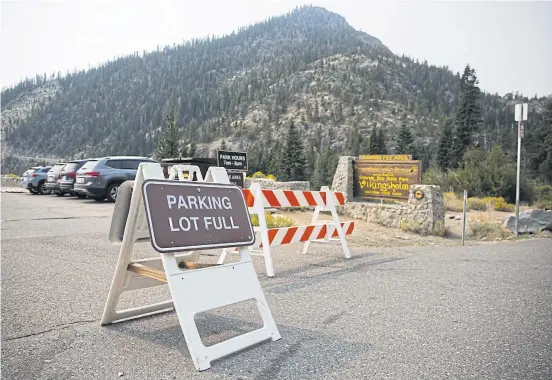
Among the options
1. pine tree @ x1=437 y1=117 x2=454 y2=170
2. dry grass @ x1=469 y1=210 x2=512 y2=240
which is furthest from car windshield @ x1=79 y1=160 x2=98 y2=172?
pine tree @ x1=437 y1=117 x2=454 y2=170

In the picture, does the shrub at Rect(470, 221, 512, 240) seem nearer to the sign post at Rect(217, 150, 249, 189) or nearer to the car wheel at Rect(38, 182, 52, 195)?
the sign post at Rect(217, 150, 249, 189)

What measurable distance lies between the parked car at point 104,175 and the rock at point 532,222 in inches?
503

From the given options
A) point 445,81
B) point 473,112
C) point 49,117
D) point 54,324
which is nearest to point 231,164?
point 54,324

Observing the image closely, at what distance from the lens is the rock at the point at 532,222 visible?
13.1 metres

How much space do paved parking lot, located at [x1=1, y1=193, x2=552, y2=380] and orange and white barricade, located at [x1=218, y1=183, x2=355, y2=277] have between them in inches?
16.3

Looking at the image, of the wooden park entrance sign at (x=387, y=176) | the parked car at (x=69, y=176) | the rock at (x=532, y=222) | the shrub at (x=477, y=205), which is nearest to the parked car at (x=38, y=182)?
the parked car at (x=69, y=176)

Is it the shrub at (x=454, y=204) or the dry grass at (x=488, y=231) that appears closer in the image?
the dry grass at (x=488, y=231)

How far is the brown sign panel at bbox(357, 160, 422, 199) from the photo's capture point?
45.9 ft

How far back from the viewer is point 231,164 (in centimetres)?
1546

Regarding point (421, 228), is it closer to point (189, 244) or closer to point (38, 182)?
point (189, 244)

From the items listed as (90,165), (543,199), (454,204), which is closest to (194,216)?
(90,165)

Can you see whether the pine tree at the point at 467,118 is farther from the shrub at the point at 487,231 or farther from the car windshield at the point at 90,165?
the car windshield at the point at 90,165

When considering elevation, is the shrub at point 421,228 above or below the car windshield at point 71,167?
below

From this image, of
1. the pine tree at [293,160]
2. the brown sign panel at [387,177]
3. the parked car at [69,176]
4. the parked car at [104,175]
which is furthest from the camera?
the pine tree at [293,160]
